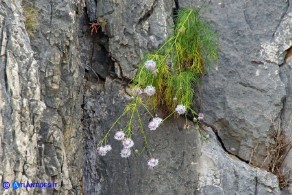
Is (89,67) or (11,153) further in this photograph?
(89,67)

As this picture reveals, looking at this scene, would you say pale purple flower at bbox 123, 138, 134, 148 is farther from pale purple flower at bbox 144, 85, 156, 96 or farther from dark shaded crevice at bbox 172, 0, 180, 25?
dark shaded crevice at bbox 172, 0, 180, 25

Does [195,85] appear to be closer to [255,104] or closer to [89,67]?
[255,104]

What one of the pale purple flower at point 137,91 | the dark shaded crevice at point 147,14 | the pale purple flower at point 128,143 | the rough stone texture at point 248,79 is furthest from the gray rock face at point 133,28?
the pale purple flower at point 128,143

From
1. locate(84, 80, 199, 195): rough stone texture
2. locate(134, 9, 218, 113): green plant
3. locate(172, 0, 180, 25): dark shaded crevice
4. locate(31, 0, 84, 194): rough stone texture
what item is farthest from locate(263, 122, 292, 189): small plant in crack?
locate(31, 0, 84, 194): rough stone texture

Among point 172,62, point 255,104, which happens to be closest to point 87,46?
point 172,62

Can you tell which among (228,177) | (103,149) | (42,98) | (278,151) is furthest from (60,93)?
(278,151)

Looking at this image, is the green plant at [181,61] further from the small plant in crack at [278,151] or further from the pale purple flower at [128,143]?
the small plant in crack at [278,151]
